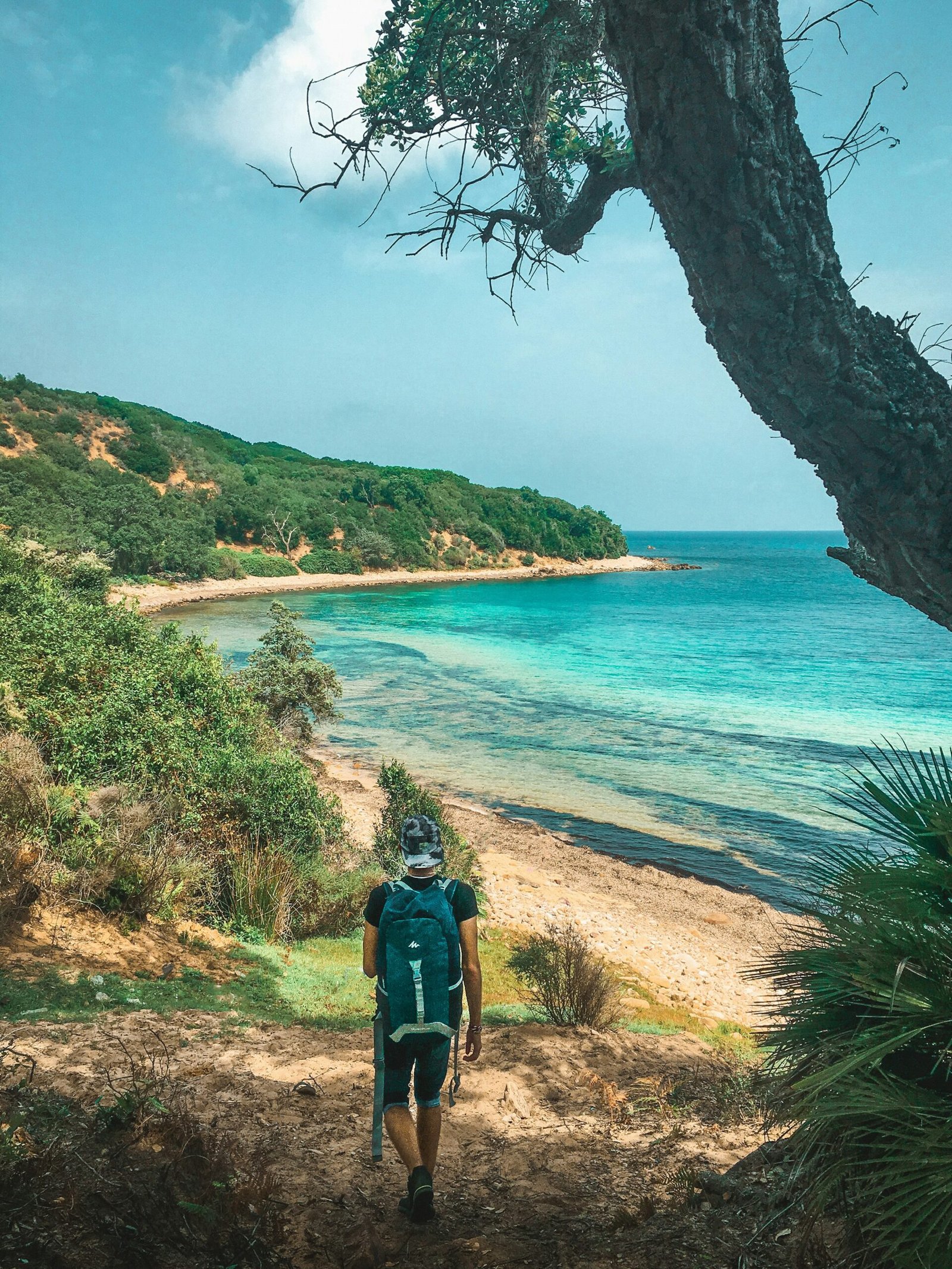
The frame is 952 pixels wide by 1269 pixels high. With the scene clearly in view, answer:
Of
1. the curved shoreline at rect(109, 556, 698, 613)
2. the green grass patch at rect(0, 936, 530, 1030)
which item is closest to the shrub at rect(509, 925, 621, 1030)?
the green grass patch at rect(0, 936, 530, 1030)

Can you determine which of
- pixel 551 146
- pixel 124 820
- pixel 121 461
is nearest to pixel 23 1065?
pixel 124 820

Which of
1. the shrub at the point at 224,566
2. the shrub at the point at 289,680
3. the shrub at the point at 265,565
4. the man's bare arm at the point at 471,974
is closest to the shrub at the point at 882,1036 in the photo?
the man's bare arm at the point at 471,974

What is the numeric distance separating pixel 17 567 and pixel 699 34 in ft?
50.4

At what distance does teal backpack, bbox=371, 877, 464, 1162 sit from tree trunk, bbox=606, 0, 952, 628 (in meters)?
2.45

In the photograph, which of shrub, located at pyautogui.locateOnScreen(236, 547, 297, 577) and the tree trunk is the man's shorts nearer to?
the tree trunk

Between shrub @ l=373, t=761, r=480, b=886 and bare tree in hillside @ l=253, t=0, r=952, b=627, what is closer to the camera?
bare tree in hillside @ l=253, t=0, r=952, b=627

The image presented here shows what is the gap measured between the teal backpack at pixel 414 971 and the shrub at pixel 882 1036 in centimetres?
142

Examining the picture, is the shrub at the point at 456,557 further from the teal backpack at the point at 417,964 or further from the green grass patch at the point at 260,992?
the teal backpack at the point at 417,964

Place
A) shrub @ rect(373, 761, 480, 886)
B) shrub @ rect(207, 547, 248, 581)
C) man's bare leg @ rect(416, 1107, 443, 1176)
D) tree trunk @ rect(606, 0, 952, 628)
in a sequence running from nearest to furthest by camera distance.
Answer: tree trunk @ rect(606, 0, 952, 628) → man's bare leg @ rect(416, 1107, 443, 1176) → shrub @ rect(373, 761, 480, 886) → shrub @ rect(207, 547, 248, 581)

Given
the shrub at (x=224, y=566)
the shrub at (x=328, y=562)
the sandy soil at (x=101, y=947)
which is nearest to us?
the sandy soil at (x=101, y=947)

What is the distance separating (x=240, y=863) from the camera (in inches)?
316

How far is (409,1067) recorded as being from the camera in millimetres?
3486

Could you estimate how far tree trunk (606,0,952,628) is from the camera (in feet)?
7.62

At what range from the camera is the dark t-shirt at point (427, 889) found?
11.6 ft
